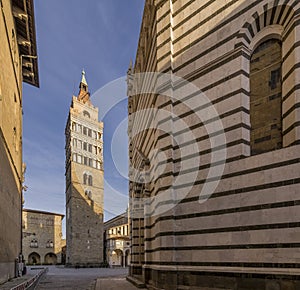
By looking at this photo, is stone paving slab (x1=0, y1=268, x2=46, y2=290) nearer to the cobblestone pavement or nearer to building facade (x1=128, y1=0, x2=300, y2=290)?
the cobblestone pavement

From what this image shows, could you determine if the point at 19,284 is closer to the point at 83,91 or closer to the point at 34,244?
the point at 83,91

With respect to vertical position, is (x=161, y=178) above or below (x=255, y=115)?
below

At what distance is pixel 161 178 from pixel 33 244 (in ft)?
191

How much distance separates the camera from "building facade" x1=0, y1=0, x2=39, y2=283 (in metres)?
14.1

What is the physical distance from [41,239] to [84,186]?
2177 centimetres

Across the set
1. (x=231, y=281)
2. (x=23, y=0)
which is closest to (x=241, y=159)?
(x=231, y=281)

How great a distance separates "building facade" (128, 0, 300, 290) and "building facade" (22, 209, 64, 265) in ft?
188

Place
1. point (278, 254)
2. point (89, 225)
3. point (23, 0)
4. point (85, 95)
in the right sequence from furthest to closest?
1. point (85, 95)
2. point (89, 225)
3. point (23, 0)
4. point (278, 254)

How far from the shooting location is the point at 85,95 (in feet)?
184

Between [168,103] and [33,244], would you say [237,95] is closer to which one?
[168,103]

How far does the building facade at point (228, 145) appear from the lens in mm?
Answer: 7945

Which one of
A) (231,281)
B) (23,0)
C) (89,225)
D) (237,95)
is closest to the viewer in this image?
(231,281)

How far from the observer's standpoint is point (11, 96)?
1759 cm

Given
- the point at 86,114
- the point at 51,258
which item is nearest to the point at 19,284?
the point at 86,114
